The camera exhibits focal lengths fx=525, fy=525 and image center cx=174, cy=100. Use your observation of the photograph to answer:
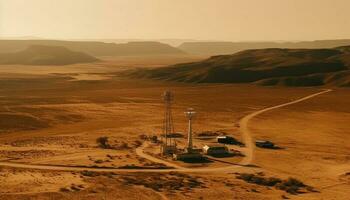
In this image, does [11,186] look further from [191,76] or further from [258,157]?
[191,76]

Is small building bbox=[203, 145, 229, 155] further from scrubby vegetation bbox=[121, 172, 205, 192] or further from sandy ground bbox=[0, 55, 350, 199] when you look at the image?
scrubby vegetation bbox=[121, 172, 205, 192]

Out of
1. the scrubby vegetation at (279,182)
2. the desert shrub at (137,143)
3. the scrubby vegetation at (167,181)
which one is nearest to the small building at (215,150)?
the scrubby vegetation at (279,182)

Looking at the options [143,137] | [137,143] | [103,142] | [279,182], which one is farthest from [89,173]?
[143,137]

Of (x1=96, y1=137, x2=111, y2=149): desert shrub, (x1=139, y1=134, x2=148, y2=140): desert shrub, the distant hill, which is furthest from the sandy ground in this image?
the distant hill

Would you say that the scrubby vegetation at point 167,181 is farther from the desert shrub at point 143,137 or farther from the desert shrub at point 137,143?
the desert shrub at point 143,137

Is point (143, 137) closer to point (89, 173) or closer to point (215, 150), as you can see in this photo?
point (215, 150)

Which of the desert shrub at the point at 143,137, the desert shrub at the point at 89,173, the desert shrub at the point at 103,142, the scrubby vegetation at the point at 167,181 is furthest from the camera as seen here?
the desert shrub at the point at 143,137
